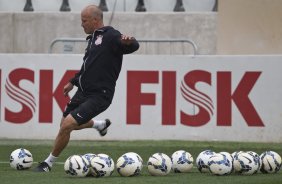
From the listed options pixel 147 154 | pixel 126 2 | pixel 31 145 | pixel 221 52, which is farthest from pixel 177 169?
pixel 126 2

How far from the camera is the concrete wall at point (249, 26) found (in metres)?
23.7

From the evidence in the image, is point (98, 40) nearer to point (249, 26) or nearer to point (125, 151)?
point (125, 151)

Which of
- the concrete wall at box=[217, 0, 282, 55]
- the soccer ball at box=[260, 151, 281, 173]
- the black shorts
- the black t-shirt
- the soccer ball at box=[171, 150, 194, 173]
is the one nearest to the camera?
the soccer ball at box=[260, 151, 281, 173]

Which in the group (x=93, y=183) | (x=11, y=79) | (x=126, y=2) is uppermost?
(x=126, y=2)

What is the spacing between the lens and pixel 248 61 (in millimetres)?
20422

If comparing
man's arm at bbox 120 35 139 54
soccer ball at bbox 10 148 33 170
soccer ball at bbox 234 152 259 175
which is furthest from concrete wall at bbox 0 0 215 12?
soccer ball at bbox 234 152 259 175

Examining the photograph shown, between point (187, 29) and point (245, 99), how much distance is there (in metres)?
4.51

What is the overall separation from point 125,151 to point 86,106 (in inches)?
164

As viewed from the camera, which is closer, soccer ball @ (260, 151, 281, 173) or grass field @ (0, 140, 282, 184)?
grass field @ (0, 140, 282, 184)

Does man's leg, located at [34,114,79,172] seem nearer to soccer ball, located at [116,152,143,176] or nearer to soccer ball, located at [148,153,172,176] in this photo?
soccer ball, located at [116,152,143,176]

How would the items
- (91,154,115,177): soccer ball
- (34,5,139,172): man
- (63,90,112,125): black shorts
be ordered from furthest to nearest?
(34,5,139,172): man, (63,90,112,125): black shorts, (91,154,115,177): soccer ball

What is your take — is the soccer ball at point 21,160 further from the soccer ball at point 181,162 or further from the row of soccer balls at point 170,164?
the soccer ball at point 181,162

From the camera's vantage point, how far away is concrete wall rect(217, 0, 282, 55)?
77.7 feet

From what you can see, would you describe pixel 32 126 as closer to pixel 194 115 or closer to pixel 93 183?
pixel 194 115
